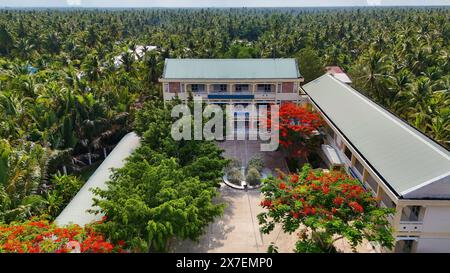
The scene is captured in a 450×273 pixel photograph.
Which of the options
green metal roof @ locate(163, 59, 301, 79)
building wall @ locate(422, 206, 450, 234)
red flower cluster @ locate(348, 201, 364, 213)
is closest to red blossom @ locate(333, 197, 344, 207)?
red flower cluster @ locate(348, 201, 364, 213)

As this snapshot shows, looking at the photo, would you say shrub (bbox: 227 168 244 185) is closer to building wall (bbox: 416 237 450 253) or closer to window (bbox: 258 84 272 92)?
building wall (bbox: 416 237 450 253)

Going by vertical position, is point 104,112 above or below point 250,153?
above

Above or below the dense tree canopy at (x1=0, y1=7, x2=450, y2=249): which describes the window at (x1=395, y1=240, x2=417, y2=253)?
below

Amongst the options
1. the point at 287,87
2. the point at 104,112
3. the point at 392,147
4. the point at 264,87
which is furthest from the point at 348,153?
the point at 104,112

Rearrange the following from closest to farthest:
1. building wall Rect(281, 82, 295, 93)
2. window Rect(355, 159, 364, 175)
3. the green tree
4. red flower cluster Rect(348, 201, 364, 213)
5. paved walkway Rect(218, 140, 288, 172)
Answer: red flower cluster Rect(348, 201, 364, 213), window Rect(355, 159, 364, 175), paved walkway Rect(218, 140, 288, 172), building wall Rect(281, 82, 295, 93), the green tree

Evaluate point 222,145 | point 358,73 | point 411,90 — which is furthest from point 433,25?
point 222,145

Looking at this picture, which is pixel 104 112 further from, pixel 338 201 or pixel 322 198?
pixel 338 201

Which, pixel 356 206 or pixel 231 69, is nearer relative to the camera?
pixel 356 206
